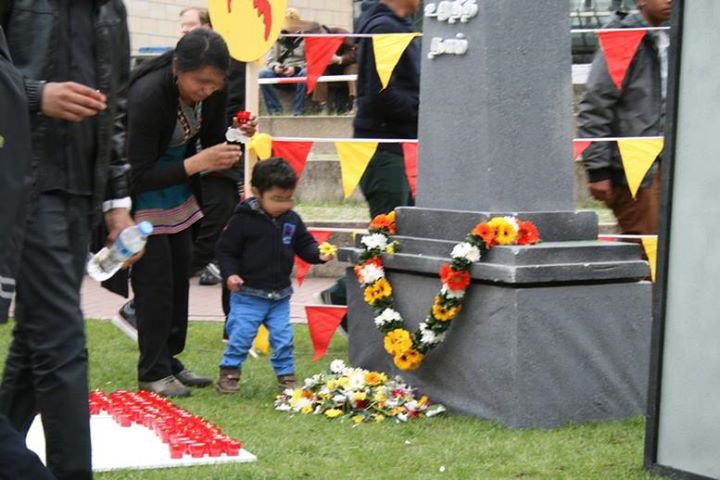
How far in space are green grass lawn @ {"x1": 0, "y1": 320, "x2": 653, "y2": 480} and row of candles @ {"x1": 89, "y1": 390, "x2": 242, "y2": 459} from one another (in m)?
A: 0.13

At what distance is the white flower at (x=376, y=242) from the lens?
6891 mm

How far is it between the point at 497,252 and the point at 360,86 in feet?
8.45

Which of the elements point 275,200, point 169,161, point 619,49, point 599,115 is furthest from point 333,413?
point 619,49

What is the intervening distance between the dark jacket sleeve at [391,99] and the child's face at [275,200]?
1.37 meters

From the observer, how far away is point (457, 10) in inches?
260

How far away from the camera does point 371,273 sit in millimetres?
6848

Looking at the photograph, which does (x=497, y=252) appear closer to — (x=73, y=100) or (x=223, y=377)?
(x=223, y=377)

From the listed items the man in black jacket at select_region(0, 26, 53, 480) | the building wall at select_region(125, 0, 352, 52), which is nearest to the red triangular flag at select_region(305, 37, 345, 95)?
the man in black jacket at select_region(0, 26, 53, 480)

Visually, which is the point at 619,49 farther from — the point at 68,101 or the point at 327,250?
the point at 68,101

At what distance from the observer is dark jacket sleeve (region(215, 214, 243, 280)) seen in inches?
281

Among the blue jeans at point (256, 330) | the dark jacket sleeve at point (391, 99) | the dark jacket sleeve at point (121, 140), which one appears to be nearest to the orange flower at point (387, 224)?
the blue jeans at point (256, 330)

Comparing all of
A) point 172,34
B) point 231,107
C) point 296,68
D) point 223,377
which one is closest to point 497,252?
point 223,377

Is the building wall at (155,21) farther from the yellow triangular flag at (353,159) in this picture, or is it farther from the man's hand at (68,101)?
the man's hand at (68,101)

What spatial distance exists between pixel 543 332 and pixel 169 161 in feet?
6.64
